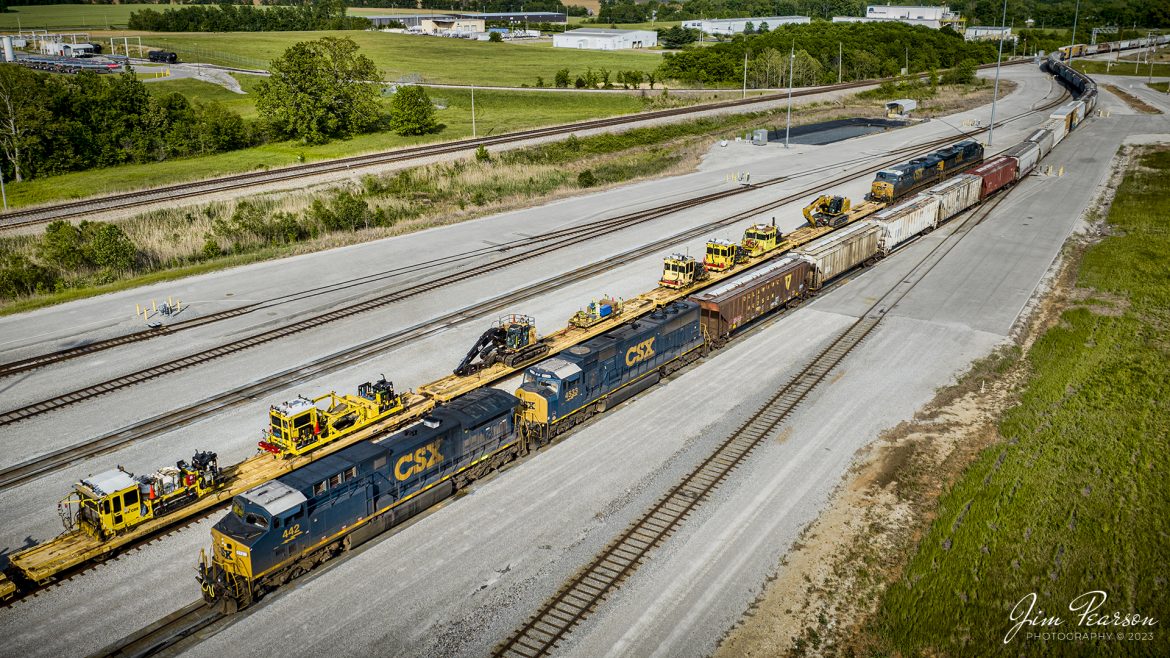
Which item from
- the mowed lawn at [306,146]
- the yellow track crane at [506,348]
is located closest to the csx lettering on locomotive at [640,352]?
the yellow track crane at [506,348]

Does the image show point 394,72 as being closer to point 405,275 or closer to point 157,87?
point 157,87

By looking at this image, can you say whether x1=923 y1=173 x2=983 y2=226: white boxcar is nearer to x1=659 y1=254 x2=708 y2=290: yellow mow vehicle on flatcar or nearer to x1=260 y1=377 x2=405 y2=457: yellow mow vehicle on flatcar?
x1=659 y1=254 x2=708 y2=290: yellow mow vehicle on flatcar

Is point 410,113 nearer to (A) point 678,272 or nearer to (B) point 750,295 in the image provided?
→ (A) point 678,272

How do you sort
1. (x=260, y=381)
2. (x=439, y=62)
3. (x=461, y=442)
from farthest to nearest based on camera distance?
(x=439, y=62), (x=260, y=381), (x=461, y=442)

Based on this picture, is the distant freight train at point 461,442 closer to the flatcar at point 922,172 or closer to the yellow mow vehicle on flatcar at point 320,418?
the yellow mow vehicle on flatcar at point 320,418

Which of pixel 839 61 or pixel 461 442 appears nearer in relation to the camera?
pixel 461 442

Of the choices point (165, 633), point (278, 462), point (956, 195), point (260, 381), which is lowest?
point (165, 633)

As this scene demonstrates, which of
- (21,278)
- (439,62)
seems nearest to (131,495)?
(21,278)
